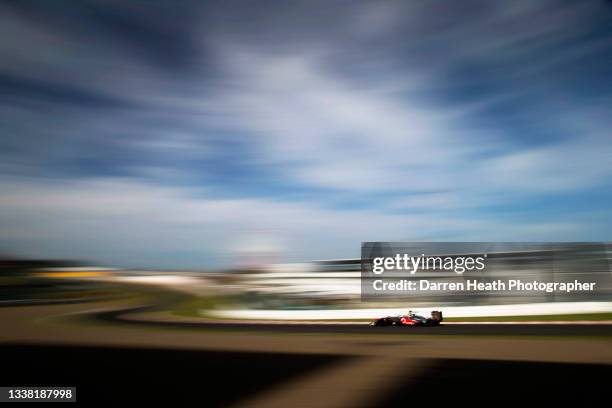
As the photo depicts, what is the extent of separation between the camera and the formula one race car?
1758 cm

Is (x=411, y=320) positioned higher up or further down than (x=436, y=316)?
further down

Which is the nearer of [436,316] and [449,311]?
[436,316]

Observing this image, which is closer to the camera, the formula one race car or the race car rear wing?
the formula one race car

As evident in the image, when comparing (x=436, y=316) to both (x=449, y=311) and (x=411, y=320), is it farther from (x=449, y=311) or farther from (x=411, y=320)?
(x=449, y=311)

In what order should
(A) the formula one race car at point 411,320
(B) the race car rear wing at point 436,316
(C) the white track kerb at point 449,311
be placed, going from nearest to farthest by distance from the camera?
(A) the formula one race car at point 411,320 → (B) the race car rear wing at point 436,316 → (C) the white track kerb at point 449,311

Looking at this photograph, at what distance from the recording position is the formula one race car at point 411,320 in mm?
17578

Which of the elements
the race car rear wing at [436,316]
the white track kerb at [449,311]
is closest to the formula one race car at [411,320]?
the race car rear wing at [436,316]

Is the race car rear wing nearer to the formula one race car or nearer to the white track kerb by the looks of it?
the formula one race car

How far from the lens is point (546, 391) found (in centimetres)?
685

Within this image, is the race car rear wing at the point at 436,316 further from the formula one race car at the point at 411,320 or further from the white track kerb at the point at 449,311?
the white track kerb at the point at 449,311

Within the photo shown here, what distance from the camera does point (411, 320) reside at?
1777cm

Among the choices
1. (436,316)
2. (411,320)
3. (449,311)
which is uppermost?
(436,316)

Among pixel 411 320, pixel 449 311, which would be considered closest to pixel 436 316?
pixel 411 320

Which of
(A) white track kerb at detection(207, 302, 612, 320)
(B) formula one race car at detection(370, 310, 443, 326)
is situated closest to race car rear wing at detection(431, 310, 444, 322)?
(B) formula one race car at detection(370, 310, 443, 326)
